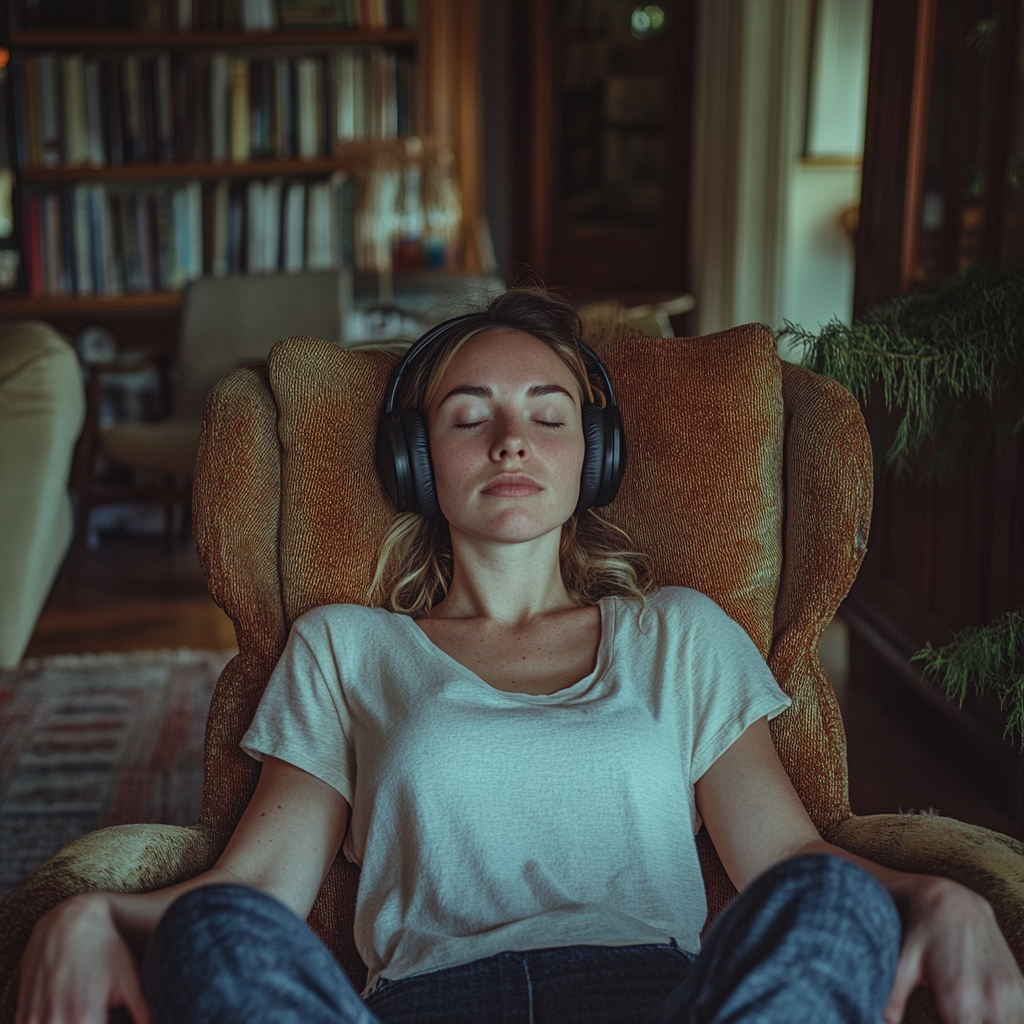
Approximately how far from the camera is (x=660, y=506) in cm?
133

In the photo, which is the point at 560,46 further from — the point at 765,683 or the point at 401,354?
the point at 765,683

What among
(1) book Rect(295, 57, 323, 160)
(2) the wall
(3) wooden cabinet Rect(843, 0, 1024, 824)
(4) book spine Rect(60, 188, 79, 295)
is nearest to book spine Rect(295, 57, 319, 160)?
(1) book Rect(295, 57, 323, 160)

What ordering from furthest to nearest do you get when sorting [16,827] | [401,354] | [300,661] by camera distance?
[16,827] < [401,354] < [300,661]

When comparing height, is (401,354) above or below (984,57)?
below

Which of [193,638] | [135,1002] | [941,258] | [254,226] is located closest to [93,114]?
[254,226]

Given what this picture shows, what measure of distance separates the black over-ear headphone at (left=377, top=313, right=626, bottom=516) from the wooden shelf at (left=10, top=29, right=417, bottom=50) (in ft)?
10.7

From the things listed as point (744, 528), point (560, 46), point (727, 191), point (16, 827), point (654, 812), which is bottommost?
point (16, 827)

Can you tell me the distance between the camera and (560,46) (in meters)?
5.06

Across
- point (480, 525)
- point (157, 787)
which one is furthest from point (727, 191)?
point (480, 525)

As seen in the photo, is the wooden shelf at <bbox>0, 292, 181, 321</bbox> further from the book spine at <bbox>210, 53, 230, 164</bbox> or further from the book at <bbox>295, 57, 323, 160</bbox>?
the book at <bbox>295, 57, 323, 160</bbox>

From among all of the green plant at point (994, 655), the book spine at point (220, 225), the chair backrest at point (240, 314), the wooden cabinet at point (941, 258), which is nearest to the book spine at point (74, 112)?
the book spine at point (220, 225)

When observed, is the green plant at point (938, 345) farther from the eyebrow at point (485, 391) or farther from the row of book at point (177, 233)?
the row of book at point (177, 233)

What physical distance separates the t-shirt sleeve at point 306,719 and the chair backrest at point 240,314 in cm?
298

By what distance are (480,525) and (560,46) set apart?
14.5 ft
